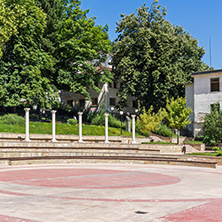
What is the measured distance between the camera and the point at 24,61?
127 ft

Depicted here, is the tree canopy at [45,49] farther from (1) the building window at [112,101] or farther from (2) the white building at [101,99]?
(1) the building window at [112,101]

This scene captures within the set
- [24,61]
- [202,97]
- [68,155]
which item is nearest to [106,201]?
[68,155]

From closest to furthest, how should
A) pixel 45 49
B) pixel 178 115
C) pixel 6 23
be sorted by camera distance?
1. pixel 6 23
2. pixel 178 115
3. pixel 45 49

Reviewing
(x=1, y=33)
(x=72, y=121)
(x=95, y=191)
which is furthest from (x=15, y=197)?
(x=72, y=121)

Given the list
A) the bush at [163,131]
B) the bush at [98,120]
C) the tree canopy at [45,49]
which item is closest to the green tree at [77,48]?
the tree canopy at [45,49]

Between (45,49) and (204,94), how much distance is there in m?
21.8

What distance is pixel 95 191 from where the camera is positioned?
9.55 metres

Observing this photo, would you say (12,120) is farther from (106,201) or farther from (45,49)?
(106,201)

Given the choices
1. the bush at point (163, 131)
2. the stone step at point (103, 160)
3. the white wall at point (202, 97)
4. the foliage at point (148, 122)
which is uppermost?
the white wall at point (202, 97)

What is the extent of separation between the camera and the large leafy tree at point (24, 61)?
118ft

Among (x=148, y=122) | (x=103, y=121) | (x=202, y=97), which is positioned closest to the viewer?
(x=148, y=122)

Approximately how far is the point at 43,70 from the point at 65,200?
35245mm

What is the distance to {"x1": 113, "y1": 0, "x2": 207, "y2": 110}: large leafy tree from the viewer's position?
47.1m

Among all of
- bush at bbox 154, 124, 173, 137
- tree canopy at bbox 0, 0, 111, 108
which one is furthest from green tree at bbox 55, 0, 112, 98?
bush at bbox 154, 124, 173, 137
